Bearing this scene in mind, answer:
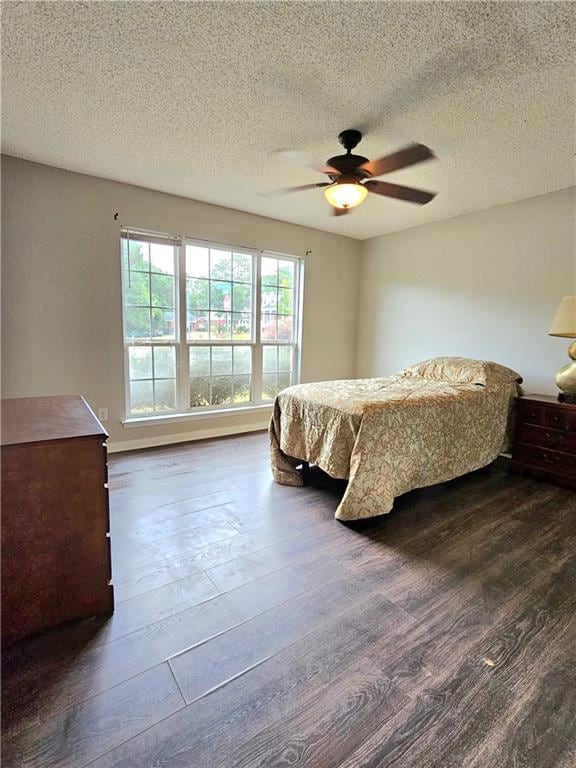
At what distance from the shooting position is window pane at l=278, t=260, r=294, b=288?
450 centimetres

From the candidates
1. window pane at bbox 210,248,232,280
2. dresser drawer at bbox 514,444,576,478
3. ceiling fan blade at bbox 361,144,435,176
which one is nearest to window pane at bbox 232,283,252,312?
window pane at bbox 210,248,232,280

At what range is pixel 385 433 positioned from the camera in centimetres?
232

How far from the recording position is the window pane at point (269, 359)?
4500mm

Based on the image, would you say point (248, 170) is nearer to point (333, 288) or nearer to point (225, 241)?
point (225, 241)

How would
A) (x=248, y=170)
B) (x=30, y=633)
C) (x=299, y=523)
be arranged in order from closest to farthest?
(x=30, y=633) → (x=299, y=523) → (x=248, y=170)

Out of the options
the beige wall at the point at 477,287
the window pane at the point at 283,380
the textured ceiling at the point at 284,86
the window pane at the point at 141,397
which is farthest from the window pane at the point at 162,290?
the beige wall at the point at 477,287

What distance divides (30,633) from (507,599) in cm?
205

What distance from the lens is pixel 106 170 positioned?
3.05 meters

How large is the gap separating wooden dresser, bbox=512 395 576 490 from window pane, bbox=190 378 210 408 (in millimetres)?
3068

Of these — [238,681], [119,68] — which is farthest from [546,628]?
[119,68]

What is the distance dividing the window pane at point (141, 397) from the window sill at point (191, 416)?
87mm

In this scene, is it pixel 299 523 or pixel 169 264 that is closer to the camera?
pixel 299 523

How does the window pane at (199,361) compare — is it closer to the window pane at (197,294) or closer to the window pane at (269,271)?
the window pane at (197,294)

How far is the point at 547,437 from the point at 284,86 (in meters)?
3.13
